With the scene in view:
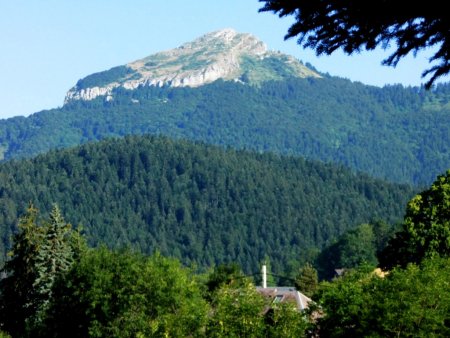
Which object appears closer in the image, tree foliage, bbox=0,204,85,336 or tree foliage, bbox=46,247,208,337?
tree foliage, bbox=46,247,208,337

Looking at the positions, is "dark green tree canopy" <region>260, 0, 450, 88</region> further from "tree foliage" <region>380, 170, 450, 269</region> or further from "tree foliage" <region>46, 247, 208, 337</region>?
"tree foliage" <region>380, 170, 450, 269</region>

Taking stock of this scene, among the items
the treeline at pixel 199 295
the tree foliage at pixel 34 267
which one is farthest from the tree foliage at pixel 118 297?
the tree foliage at pixel 34 267

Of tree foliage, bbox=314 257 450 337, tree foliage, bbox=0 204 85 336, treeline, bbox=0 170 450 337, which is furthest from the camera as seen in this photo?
tree foliage, bbox=0 204 85 336

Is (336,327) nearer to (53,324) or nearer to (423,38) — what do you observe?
(53,324)

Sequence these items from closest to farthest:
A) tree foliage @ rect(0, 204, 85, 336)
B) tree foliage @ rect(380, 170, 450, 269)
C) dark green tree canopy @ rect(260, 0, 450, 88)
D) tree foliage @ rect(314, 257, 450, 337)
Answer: dark green tree canopy @ rect(260, 0, 450, 88) < tree foliage @ rect(314, 257, 450, 337) < tree foliage @ rect(380, 170, 450, 269) < tree foliage @ rect(0, 204, 85, 336)

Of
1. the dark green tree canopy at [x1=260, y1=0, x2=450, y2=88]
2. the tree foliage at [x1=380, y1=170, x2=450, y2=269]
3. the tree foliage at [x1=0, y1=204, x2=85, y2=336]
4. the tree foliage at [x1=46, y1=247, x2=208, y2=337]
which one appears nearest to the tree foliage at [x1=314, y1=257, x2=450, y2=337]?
the tree foliage at [x1=46, y1=247, x2=208, y2=337]

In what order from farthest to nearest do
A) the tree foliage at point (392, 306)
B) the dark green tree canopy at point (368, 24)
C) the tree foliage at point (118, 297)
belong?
the tree foliage at point (118, 297), the tree foliage at point (392, 306), the dark green tree canopy at point (368, 24)

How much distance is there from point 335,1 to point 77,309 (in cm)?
5065

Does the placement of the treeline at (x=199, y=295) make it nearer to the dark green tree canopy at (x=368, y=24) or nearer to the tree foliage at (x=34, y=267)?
the tree foliage at (x=34, y=267)

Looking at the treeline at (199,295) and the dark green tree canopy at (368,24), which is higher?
the dark green tree canopy at (368,24)

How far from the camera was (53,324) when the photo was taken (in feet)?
189

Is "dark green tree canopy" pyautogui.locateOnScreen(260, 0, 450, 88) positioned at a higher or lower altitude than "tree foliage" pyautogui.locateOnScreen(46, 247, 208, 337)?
higher

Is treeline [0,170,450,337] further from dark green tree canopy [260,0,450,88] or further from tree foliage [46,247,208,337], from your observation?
dark green tree canopy [260,0,450,88]

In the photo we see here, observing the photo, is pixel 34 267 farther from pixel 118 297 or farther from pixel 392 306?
pixel 392 306
